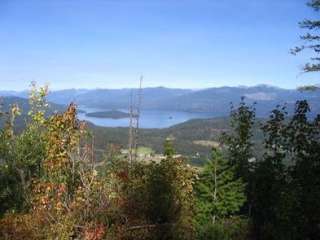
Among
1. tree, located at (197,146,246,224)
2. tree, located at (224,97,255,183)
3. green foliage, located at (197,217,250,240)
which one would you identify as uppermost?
tree, located at (224,97,255,183)

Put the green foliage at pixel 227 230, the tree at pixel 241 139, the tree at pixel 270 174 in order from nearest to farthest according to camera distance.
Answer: the green foliage at pixel 227 230 → the tree at pixel 270 174 → the tree at pixel 241 139

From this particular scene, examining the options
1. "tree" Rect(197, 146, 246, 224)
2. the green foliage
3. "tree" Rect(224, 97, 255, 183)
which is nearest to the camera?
the green foliage

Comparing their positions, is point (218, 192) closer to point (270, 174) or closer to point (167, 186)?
point (167, 186)

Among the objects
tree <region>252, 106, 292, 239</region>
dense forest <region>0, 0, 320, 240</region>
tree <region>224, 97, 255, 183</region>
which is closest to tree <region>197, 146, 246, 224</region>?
dense forest <region>0, 0, 320, 240</region>

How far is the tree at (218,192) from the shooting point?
A: 18359 millimetres

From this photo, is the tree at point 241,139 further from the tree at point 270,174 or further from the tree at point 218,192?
the tree at point 218,192

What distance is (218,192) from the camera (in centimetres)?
1855

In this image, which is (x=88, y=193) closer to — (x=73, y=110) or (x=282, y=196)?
(x=73, y=110)

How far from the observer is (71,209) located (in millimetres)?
15258

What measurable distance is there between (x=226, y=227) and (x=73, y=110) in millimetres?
7850

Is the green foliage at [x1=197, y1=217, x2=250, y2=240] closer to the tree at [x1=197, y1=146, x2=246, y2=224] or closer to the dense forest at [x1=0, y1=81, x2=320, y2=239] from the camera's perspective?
the dense forest at [x1=0, y1=81, x2=320, y2=239]

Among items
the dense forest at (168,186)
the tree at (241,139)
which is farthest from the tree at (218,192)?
the tree at (241,139)

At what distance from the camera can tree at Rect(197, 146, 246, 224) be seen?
18359 millimetres

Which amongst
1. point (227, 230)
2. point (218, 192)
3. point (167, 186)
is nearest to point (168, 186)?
point (167, 186)
